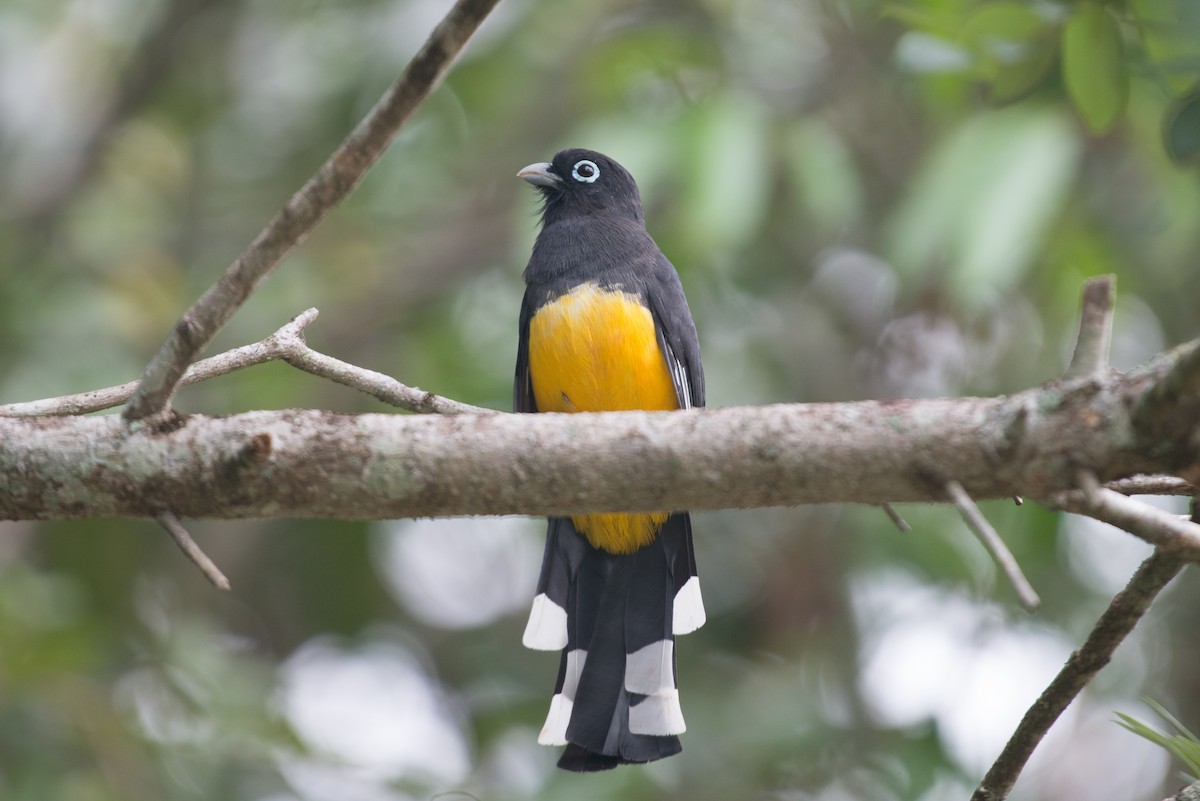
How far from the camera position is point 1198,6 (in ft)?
8.07

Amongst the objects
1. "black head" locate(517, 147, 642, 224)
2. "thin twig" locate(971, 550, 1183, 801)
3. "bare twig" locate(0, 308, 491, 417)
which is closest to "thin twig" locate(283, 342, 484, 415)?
"bare twig" locate(0, 308, 491, 417)

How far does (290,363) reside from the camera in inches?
110

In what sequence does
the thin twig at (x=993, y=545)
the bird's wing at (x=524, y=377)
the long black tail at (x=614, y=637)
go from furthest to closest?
the bird's wing at (x=524, y=377)
the long black tail at (x=614, y=637)
the thin twig at (x=993, y=545)

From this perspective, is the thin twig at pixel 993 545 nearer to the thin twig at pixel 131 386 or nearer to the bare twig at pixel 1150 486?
the bare twig at pixel 1150 486

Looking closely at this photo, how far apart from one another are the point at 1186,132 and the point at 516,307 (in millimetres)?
5037

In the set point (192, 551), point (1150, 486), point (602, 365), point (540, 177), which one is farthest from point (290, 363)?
point (540, 177)

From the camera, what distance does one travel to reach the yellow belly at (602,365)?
4.01 metres

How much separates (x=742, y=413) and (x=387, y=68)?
15.4ft

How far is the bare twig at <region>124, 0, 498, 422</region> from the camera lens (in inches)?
74.3

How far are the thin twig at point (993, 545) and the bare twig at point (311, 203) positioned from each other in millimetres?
1025

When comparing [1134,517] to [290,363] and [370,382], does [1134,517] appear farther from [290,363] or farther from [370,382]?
[290,363]

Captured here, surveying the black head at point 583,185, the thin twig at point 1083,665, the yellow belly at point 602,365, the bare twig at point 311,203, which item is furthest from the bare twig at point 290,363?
the black head at point 583,185

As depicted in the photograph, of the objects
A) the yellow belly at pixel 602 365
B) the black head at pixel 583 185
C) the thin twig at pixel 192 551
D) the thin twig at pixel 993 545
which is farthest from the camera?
the black head at pixel 583 185

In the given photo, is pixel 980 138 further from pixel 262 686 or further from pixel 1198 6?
pixel 262 686
